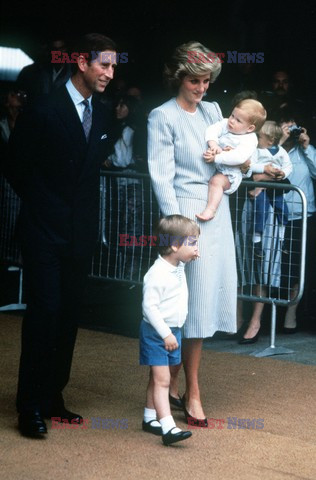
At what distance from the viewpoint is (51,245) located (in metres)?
4.86

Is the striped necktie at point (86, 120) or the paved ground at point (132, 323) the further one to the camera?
the paved ground at point (132, 323)

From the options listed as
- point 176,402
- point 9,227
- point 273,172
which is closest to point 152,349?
point 176,402

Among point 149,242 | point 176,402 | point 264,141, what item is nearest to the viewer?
point 176,402

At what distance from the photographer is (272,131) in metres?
7.52

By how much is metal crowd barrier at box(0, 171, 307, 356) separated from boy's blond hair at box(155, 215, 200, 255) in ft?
7.05

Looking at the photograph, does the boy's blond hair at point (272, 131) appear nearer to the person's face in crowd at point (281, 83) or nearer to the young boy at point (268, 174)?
the young boy at point (268, 174)

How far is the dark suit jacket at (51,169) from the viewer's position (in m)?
4.83

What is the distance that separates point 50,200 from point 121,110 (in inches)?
170

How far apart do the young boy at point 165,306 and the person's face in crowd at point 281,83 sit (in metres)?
3.74

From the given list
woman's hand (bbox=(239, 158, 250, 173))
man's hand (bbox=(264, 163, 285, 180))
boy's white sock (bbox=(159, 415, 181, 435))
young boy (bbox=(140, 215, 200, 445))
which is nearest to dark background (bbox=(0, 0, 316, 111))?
man's hand (bbox=(264, 163, 285, 180))

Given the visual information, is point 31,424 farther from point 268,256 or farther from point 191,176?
point 268,256

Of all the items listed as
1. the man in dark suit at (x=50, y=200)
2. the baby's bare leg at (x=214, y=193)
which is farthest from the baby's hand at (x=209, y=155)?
the man in dark suit at (x=50, y=200)

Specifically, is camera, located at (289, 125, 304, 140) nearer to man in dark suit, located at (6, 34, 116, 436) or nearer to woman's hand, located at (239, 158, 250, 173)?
woman's hand, located at (239, 158, 250, 173)

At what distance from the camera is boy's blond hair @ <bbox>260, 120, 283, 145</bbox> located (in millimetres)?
7523
